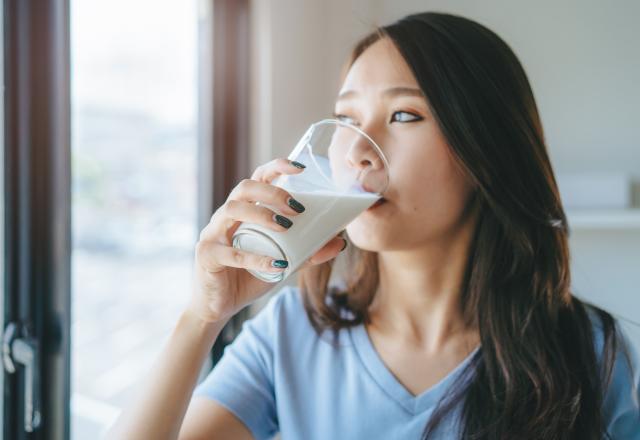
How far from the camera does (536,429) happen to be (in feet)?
3.14

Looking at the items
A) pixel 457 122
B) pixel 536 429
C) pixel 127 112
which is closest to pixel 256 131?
pixel 127 112

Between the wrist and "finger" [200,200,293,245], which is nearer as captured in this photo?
"finger" [200,200,293,245]

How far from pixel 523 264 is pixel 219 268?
0.71 meters

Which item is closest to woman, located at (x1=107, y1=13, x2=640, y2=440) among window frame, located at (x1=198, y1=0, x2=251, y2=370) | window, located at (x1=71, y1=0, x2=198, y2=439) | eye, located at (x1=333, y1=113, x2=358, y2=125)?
eye, located at (x1=333, y1=113, x2=358, y2=125)

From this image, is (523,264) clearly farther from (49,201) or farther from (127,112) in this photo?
(127,112)

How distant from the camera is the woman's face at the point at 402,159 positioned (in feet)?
3.15

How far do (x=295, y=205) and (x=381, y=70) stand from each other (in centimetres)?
45

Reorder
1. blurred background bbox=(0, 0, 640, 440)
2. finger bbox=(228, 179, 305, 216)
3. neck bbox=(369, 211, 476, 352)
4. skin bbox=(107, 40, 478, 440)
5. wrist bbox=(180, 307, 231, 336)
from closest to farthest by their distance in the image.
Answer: finger bbox=(228, 179, 305, 216) < skin bbox=(107, 40, 478, 440) < wrist bbox=(180, 307, 231, 336) < neck bbox=(369, 211, 476, 352) < blurred background bbox=(0, 0, 640, 440)

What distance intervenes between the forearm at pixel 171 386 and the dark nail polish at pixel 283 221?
33 centimetres

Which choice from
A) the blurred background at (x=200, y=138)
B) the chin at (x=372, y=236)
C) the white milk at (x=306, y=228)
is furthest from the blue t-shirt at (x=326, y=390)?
the blurred background at (x=200, y=138)

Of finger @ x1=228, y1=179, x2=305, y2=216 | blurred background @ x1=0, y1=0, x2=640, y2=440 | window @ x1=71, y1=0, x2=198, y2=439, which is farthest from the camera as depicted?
blurred background @ x1=0, y1=0, x2=640, y2=440

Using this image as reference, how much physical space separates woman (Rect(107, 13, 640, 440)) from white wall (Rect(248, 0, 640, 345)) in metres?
0.83

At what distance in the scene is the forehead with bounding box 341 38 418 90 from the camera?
3.29 feet

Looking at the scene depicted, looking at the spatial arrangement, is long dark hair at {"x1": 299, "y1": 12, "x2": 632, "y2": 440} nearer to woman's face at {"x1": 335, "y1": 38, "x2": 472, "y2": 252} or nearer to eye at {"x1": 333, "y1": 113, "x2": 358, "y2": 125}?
woman's face at {"x1": 335, "y1": 38, "x2": 472, "y2": 252}
